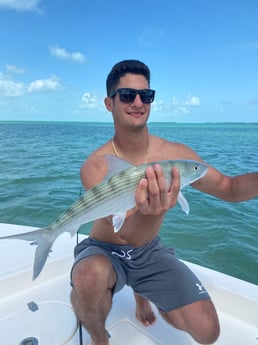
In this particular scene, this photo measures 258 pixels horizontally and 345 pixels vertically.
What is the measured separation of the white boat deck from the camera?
277 centimetres

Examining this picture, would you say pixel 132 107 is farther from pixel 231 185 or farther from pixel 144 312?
pixel 144 312

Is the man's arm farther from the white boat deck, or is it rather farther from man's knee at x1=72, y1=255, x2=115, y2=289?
man's knee at x1=72, y1=255, x2=115, y2=289

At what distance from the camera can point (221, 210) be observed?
8344 mm

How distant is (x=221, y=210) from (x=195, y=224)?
4.37 ft

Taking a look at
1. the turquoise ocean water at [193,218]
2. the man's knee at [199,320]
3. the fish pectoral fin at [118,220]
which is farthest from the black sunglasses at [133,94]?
the turquoise ocean water at [193,218]

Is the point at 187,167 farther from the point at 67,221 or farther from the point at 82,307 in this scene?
the point at 82,307

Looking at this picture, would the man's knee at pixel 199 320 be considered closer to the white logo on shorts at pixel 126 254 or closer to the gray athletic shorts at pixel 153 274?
the gray athletic shorts at pixel 153 274

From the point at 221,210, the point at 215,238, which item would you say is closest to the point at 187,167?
the point at 215,238

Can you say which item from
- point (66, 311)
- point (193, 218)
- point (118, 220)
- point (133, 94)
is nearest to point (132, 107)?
point (133, 94)

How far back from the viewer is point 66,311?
3.09 metres

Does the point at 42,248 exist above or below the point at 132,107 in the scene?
below

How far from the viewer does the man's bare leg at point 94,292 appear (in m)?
2.40

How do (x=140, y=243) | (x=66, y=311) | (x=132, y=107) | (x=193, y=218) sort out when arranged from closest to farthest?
1. (x=140, y=243)
2. (x=132, y=107)
3. (x=66, y=311)
4. (x=193, y=218)

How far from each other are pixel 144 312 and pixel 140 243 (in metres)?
0.82
